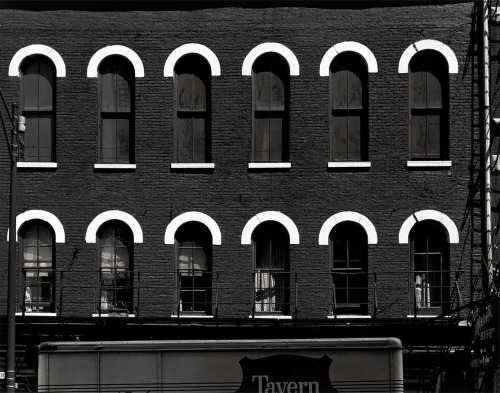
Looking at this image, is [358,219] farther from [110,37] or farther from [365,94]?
[110,37]

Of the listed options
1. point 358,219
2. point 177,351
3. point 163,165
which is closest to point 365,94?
point 358,219

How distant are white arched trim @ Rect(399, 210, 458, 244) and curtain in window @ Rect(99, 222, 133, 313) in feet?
20.5

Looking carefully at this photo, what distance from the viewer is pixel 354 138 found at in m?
26.2

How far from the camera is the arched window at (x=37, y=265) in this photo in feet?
85.9

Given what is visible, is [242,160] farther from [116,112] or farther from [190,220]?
[116,112]

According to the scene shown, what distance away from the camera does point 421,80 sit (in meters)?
26.1

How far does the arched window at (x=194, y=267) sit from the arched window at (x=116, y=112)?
226cm

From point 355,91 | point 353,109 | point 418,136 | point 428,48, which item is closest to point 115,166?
point 353,109

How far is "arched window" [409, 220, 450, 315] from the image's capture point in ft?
84.2

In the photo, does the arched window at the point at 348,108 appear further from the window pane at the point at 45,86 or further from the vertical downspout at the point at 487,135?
the window pane at the point at 45,86

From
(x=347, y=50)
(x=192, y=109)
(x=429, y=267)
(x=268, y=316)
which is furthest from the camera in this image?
(x=192, y=109)

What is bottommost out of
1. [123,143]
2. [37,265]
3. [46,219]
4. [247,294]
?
[247,294]

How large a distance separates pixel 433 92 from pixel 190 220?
6319 mm

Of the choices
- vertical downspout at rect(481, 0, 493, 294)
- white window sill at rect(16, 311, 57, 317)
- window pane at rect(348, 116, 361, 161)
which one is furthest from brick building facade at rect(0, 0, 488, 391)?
vertical downspout at rect(481, 0, 493, 294)
